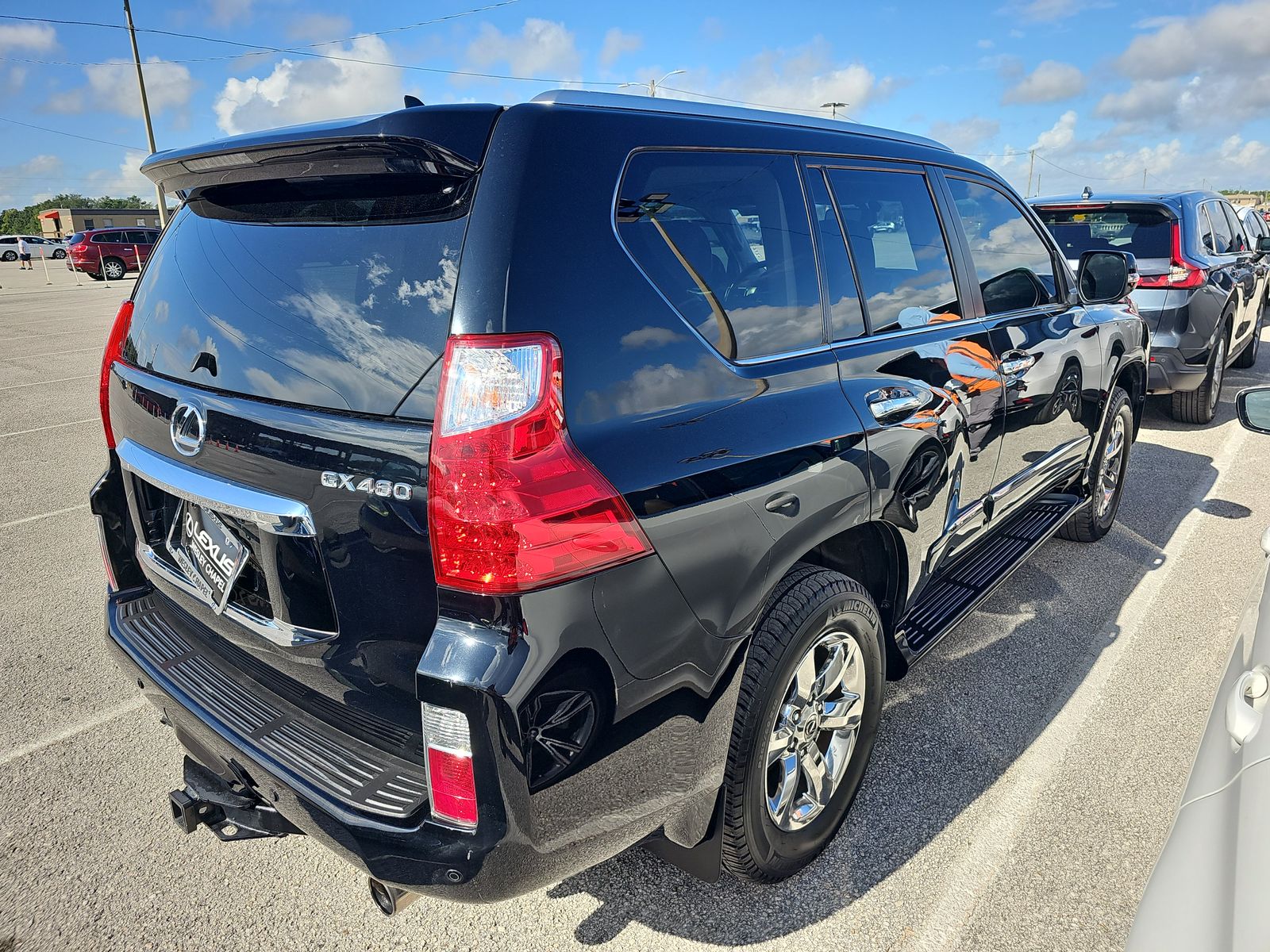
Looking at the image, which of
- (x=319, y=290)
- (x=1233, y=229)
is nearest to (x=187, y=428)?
(x=319, y=290)

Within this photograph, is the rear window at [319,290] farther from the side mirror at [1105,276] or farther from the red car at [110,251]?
the red car at [110,251]

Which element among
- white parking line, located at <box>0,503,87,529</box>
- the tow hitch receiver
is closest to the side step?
the tow hitch receiver

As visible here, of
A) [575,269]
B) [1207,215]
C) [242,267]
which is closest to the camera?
[575,269]

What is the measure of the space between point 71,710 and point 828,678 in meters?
2.81

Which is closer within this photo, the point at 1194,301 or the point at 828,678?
the point at 828,678

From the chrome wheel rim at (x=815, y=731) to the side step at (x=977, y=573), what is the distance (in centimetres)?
38

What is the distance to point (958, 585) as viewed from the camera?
3.26 m

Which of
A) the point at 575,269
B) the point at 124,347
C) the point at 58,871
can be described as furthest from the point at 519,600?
the point at 58,871

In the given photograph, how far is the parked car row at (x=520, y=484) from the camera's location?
155cm

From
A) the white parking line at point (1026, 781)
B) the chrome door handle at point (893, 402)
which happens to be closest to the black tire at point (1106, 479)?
the white parking line at point (1026, 781)

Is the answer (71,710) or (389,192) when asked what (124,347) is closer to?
(389,192)

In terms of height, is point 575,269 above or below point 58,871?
above

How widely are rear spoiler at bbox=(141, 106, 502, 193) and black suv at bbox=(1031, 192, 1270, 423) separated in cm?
637

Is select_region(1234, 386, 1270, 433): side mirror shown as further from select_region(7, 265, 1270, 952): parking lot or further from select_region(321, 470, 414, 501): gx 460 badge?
select_region(321, 470, 414, 501): gx 460 badge
